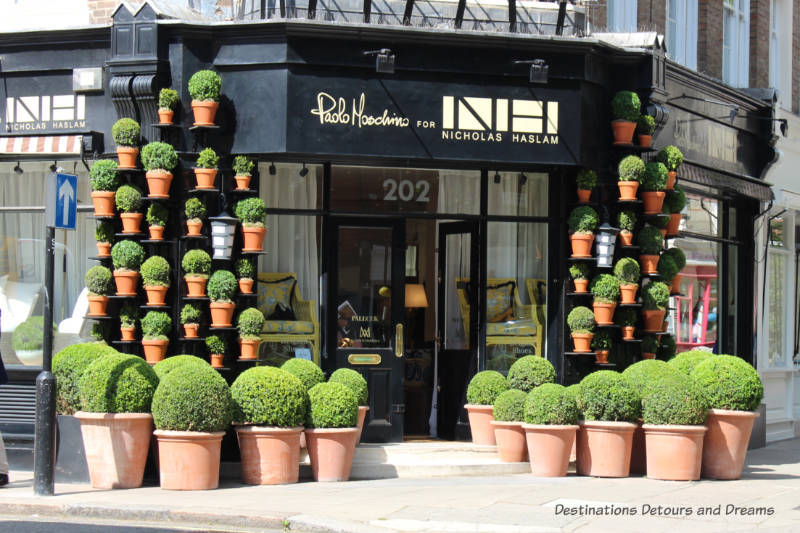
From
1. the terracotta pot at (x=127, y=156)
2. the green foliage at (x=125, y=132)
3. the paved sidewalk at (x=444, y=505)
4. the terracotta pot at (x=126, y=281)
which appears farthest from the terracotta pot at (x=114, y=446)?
the green foliage at (x=125, y=132)

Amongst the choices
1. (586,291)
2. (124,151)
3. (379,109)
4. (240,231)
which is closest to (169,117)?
(124,151)

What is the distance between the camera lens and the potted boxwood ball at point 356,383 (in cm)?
1180

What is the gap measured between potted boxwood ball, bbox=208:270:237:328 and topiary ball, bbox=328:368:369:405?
1.32 meters

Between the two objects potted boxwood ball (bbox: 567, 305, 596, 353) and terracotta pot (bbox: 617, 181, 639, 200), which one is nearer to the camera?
potted boxwood ball (bbox: 567, 305, 596, 353)

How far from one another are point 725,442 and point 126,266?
678cm

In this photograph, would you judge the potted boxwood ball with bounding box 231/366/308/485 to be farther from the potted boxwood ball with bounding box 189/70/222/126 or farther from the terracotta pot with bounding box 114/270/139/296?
the potted boxwood ball with bounding box 189/70/222/126

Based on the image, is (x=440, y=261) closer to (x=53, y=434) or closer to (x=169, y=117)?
(x=169, y=117)

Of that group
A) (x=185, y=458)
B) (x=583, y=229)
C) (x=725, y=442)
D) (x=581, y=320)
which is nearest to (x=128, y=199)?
(x=185, y=458)

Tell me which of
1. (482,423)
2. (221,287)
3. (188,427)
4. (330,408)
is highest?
(221,287)

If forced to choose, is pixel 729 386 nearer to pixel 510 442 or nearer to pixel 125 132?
pixel 510 442

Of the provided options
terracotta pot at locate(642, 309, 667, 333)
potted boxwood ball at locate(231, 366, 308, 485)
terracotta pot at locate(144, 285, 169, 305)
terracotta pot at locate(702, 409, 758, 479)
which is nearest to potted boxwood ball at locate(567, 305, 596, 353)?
terracotta pot at locate(642, 309, 667, 333)

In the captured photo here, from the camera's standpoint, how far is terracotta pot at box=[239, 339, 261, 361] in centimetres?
1200

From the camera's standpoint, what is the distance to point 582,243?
12.9 metres

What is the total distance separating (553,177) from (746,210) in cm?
554
